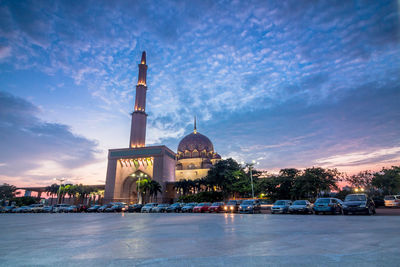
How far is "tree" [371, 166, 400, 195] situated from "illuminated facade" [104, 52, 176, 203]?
46175mm

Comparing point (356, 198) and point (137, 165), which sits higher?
point (137, 165)

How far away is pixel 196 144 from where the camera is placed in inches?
3147

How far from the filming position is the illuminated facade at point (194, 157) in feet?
248

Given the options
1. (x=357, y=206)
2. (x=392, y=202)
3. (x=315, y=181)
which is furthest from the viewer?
(x=315, y=181)

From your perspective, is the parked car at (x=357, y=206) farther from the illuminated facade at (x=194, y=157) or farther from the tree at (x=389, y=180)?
the illuminated facade at (x=194, y=157)

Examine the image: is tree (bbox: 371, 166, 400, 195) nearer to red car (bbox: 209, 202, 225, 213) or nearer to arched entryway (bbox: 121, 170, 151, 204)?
red car (bbox: 209, 202, 225, 213)

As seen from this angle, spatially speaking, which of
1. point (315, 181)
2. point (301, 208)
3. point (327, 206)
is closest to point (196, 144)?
point (315, 181)

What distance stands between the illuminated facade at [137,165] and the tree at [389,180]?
46175 mm

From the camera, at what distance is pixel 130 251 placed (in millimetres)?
6207

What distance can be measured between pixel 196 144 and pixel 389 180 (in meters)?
49.6

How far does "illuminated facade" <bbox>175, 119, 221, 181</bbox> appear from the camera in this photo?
75688mm

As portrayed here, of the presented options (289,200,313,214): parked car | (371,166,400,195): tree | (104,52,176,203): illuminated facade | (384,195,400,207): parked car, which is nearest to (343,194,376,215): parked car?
(289,200,313,214): parked car

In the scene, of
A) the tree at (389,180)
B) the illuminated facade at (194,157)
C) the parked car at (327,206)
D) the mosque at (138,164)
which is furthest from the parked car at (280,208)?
the illuminated facade at (194,157)

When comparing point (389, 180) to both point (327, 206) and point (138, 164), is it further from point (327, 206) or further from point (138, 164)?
point (138, 164)
